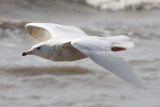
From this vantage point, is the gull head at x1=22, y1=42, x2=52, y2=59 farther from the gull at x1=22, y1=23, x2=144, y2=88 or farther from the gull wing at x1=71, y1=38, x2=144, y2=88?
the gull wing at x1=71, y1=38, x2=144, y2=88

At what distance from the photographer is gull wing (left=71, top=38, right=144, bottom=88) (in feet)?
15.4

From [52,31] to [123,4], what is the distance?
10027 millimetres

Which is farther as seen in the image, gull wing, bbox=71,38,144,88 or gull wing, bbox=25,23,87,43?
gull wing, bbox=25,23,87,43

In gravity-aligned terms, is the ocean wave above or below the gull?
above

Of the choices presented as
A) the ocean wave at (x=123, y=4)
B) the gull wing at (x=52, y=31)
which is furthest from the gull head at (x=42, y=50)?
the ocean wave at (x=123, y=4)

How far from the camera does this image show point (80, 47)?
17.0 ft

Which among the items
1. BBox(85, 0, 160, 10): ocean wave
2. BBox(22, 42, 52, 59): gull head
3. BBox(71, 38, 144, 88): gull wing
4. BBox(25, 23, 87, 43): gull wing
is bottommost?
BBox(71, 38, 144, 88): gull wing

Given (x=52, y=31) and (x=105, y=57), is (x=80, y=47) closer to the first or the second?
(x=105, y=57)

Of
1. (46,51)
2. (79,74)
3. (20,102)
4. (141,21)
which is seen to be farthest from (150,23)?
(46,51)

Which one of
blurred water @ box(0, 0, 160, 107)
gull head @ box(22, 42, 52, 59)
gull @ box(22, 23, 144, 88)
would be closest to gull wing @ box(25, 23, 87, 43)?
gull @ box(22, 23, 144, 88)

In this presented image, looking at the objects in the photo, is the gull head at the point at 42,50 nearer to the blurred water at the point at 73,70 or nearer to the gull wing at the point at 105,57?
the gull wing at the point at 105,57

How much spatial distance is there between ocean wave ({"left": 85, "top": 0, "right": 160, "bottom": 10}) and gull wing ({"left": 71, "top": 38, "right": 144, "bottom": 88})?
421 inches

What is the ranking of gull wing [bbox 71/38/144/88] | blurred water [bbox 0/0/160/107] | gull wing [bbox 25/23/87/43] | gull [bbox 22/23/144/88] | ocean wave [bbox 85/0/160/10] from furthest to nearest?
1. ocean wave [bbox 85/0/160/10]
2. blurred water [bbox 0/0/160/107]
3. gull wing [bbox 25/23/87/43]
4. gull [bbox 22/23/144/88]
5. gull wing [bbox 71/38/144/88]

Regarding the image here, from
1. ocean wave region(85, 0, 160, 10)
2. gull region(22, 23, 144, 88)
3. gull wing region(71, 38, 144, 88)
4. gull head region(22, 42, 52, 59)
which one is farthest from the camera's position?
ocean wave region(85, 0, 160, 10)
